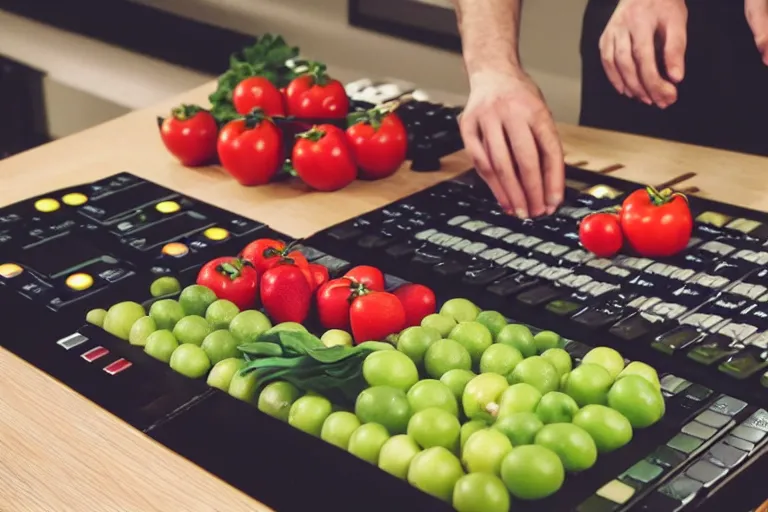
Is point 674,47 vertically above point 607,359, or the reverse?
point 674,47

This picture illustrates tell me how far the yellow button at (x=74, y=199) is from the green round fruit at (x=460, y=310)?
26.8 inches

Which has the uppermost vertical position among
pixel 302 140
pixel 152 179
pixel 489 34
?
pixel 489 34

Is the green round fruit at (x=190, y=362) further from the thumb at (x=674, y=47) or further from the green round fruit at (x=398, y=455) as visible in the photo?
the thumb at (x=674, y=47)

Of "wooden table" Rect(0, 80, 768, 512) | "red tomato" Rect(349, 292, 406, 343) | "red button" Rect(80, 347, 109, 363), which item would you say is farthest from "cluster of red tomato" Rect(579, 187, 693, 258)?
"red button" Rect(80, 347, 109, 363)

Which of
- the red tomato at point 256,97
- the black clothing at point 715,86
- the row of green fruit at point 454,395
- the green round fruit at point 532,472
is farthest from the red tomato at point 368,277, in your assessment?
the black clothing at point 715,86

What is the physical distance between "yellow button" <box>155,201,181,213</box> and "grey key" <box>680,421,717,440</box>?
2.97 ft

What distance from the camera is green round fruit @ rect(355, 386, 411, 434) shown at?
1028mm

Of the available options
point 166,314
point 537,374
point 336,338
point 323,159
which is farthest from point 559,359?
point 323,159

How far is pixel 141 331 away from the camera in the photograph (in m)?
1.23

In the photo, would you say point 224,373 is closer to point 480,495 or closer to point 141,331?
point 141,331

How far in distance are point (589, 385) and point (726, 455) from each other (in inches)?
5.9

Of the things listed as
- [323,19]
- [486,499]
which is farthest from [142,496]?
[323,19]

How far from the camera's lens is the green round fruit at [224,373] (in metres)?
1.13

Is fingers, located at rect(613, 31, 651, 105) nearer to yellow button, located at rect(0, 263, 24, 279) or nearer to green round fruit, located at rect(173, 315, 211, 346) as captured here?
green round fruit, located at rect(173, 315, 211, 346)
